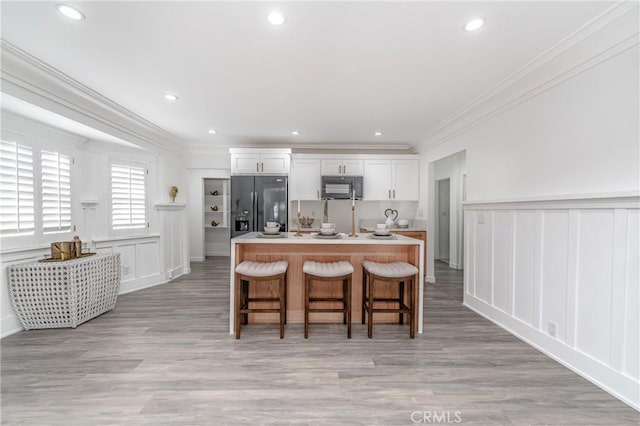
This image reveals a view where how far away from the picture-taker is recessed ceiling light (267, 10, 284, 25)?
1.70m

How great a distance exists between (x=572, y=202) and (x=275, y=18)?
98.8 inches

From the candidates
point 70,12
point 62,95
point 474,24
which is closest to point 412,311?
point 474,24

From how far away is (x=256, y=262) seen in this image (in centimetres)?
286

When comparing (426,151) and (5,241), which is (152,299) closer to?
(5,241)

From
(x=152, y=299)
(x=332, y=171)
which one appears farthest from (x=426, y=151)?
(x=152, y=299)

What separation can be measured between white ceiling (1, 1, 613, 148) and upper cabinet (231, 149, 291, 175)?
1.58 meters

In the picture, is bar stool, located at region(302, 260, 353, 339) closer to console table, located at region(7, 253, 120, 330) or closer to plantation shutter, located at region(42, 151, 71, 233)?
console table, located at region(7, 253, 120, 330)

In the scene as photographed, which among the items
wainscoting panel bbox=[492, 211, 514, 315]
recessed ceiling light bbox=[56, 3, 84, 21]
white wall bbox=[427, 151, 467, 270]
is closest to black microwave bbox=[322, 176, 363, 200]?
white wall bbox=[427, 151, 467, 270]

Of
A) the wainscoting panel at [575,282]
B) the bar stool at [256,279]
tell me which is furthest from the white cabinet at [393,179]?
the bar stool at [256,279]

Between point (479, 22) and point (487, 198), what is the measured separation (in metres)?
1.95

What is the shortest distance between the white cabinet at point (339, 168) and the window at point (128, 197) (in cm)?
308

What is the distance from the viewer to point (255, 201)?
16.4 feet

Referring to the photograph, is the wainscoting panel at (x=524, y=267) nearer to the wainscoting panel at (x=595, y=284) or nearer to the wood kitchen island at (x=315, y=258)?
the wainscoting panel at (x=595, y=284)

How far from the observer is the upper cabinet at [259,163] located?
5059mm
